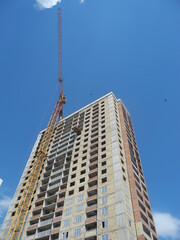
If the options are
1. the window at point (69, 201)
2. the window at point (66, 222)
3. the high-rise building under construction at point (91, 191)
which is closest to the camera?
the high-rise building under construction at point (91, 191)

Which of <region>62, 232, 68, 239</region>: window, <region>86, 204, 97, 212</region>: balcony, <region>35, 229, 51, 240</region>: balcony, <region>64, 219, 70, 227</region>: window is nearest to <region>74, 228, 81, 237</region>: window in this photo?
<region>62, 232, 68, 239</region>: window

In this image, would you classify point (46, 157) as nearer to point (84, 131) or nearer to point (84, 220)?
point (84, 131)

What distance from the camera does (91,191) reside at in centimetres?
4175

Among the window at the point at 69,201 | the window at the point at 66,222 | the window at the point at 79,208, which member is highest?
the window at the point at 69,201

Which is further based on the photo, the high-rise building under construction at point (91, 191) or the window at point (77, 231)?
the window at point (77, 231)

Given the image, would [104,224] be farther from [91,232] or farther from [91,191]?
[91,191]

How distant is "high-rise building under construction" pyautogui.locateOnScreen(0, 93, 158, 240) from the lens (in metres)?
35.1

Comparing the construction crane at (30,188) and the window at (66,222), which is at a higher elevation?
the construction crane at (30,188)

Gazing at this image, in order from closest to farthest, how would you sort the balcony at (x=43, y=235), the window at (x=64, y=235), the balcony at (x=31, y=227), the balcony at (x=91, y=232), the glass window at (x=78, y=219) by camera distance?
the balcony at (x=91, y=232), the window at (x=64, y=235), the glass window at (x=78, y=219), the balcony at (x=43, y=235), the balcony at (x=31, y=227)

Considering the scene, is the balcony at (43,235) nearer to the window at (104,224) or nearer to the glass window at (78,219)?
the glass window at (78,219)

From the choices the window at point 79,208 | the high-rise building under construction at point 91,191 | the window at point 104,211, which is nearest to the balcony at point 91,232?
the high-rise building under construction at point 91,191

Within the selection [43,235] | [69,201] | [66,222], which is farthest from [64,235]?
[69,201]

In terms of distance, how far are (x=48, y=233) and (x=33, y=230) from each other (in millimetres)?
4883

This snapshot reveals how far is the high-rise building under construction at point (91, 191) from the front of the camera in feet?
115
